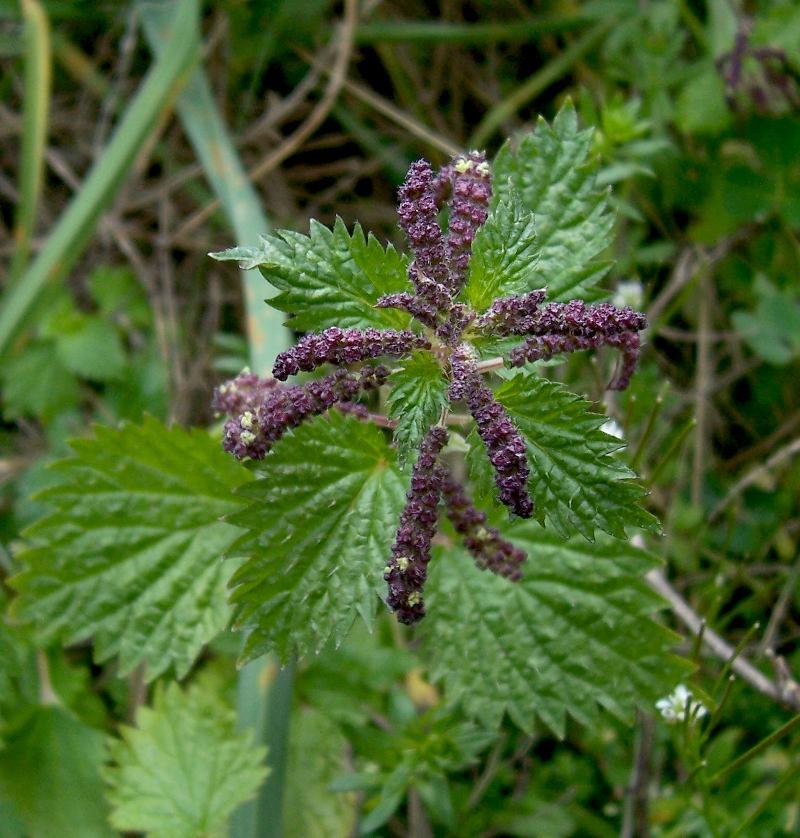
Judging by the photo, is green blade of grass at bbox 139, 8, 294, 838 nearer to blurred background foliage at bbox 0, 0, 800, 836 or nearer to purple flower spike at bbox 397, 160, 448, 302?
blurred background foliage at bbox 0, 0, 800, 836

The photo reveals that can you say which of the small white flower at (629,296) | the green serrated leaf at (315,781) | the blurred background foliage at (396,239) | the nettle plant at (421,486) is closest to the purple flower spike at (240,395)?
the nettle plant at (421,486)

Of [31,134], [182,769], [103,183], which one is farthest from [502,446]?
[31,134]

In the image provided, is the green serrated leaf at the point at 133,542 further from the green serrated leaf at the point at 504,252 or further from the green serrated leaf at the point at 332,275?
the green serrated leaf at the point at 504,252

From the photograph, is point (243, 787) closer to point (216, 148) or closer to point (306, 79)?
point (216, 148)

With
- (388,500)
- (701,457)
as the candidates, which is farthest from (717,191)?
(388,500)

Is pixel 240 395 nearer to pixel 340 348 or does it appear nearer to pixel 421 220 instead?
pixel 340 348

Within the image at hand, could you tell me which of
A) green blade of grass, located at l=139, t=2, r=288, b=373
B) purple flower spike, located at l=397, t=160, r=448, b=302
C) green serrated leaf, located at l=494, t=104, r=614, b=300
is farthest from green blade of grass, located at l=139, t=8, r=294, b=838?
purple flower spike, located at l=397, t=160, r=448, b=302
